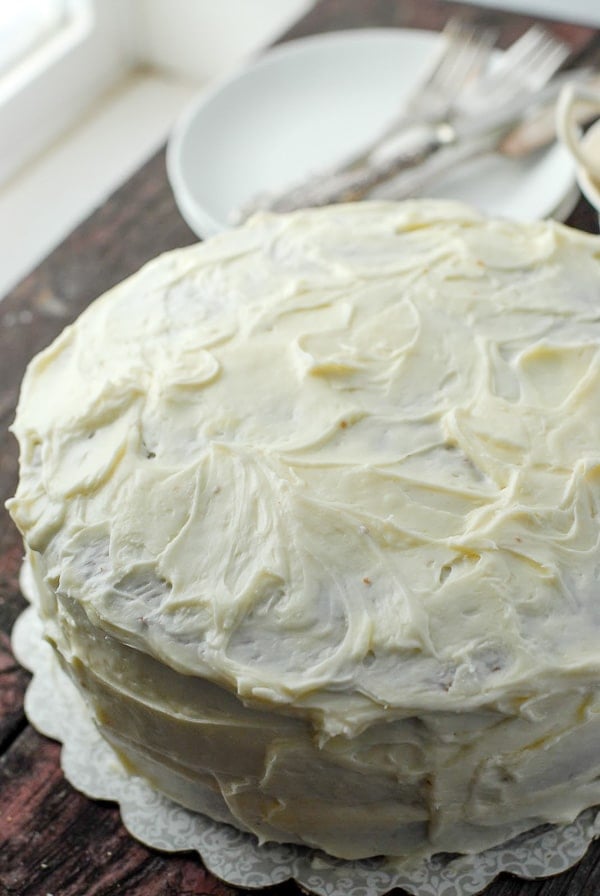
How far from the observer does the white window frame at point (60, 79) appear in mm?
2934

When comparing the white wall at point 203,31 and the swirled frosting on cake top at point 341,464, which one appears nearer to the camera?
the swirled frosting on cake top at point 341,464

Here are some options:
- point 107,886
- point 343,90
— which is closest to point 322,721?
point 107,886

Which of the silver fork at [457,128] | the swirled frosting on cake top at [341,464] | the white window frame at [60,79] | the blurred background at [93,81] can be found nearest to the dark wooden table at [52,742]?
the silver fork at [457,128]

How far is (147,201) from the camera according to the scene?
233 centimetres

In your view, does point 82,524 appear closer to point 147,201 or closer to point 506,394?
point 506,394

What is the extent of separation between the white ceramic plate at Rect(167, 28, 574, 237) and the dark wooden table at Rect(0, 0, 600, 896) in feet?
0.39

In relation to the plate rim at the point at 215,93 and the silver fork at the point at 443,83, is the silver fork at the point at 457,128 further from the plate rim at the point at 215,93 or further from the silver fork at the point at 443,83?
the plate rim at the point at 215,93

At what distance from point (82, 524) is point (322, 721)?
1.22 feet

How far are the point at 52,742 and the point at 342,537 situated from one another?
0.60m

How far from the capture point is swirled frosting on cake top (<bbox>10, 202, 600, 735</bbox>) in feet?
3.61

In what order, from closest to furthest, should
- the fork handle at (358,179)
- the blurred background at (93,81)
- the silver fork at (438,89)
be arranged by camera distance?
1. the fork handle at (358,179)
2. the silver fork at (438,89)
3. the blurred background at (93,81)

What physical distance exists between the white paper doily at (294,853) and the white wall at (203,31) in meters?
2.48

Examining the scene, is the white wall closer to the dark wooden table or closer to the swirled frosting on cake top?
the dark wooden table

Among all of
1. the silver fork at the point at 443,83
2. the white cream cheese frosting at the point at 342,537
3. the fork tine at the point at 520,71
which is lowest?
the fork tine at the point at 520,71
